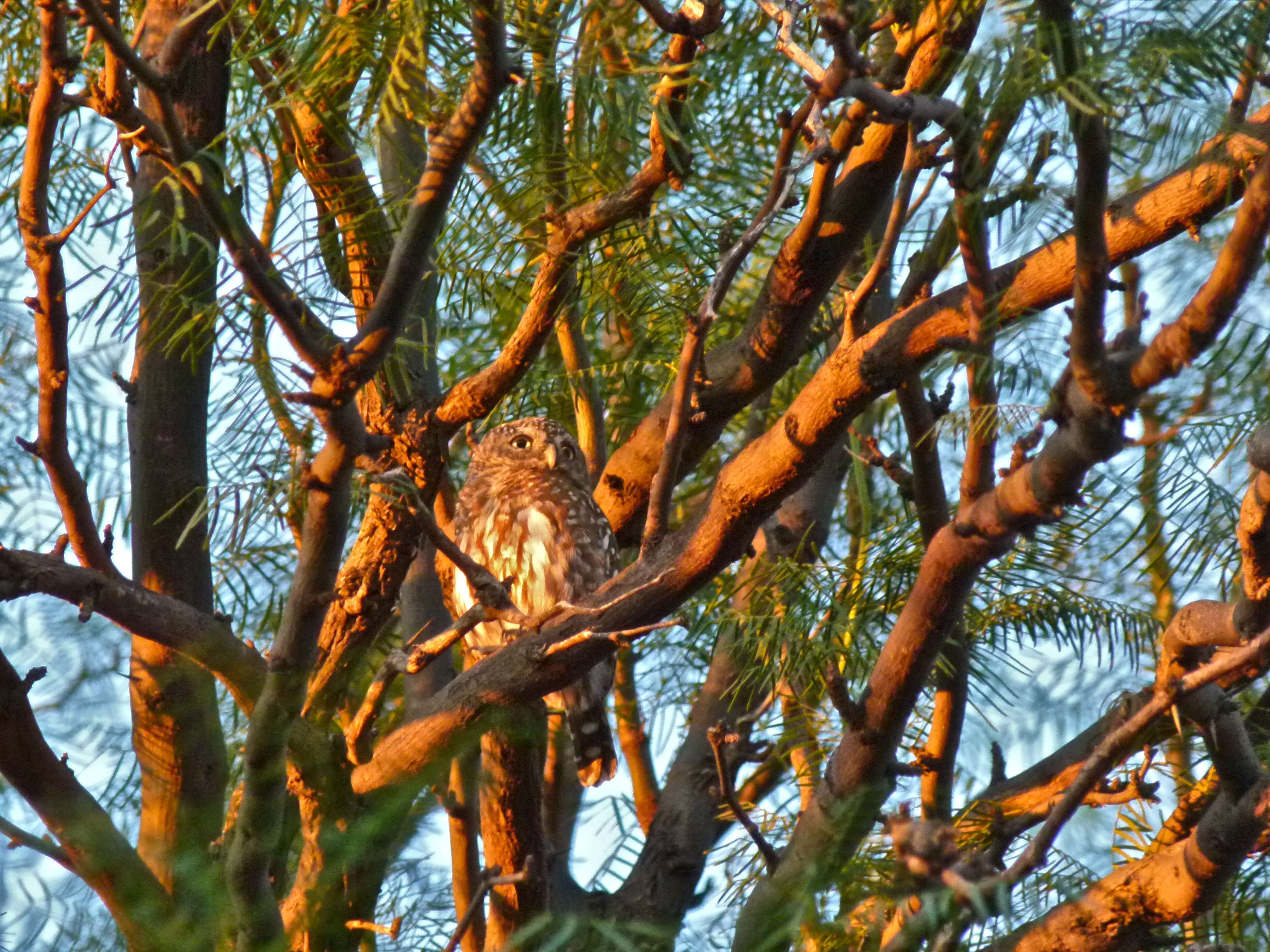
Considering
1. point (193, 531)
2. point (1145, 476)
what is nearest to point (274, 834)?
point (193, 531)

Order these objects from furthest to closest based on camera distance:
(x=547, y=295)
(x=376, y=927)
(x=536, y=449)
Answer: (x=536, y=449) → (x=547, y=295) → (x=376, y=927)

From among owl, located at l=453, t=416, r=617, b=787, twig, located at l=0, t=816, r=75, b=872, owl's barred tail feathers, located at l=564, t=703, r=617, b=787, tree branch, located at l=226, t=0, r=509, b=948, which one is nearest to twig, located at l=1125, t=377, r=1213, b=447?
tree branch, located at l=226, t=0, r=509, b=948

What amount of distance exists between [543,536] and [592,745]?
2.33 ft

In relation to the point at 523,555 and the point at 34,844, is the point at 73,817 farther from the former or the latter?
the point at 523,555

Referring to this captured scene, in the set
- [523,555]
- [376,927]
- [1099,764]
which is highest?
[523,555]

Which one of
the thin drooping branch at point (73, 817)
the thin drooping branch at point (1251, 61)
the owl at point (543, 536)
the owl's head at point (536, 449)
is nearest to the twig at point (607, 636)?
the thin drooping branch at point (73, 817)

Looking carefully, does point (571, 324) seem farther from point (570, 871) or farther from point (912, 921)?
point (912, 921)

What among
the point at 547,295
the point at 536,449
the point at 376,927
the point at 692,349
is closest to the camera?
the point at 376,927

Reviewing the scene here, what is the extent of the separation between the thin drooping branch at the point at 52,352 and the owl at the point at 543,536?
181cm

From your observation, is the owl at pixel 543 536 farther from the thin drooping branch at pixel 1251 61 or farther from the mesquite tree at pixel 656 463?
the thin drooping branch at pixel 1251 61

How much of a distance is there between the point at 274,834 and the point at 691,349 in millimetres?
926

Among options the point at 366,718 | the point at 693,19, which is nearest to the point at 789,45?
the point at 693,19

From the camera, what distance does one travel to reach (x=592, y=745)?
4441 mm

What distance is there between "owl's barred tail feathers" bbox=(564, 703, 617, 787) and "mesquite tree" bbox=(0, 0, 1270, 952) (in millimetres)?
493
